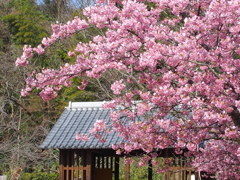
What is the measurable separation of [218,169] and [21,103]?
11.7m

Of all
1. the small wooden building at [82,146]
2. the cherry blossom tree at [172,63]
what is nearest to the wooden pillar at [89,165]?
the small wooden building at [82,146]

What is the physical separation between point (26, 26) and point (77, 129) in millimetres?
11956

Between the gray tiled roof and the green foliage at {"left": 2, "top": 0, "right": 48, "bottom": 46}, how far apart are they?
34.0 feet

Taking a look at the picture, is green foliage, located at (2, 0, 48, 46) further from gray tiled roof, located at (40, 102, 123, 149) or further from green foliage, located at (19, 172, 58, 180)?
gray tiled roof, located at (40, 102, 123, 149)

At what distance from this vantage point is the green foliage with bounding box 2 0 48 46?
2133cm

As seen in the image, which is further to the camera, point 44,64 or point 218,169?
point 44,64

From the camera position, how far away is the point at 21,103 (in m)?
18.1

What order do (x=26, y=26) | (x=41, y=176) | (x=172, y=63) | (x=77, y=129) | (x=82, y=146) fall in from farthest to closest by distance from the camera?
(x=26, y=26)
(x=41, y=176)
(x=77, y=129)
(x=82, y=146)
(x=172, y=63)

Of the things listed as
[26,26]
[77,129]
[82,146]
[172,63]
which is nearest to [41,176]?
[77,129]

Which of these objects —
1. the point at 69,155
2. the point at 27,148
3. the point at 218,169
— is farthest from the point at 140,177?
the point at 218,169

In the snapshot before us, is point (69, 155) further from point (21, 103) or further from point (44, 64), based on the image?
point (44, 64)

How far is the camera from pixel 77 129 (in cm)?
1066

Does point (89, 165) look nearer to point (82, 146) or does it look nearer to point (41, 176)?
point (82, 146)

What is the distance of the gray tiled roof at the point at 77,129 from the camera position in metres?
9.87
